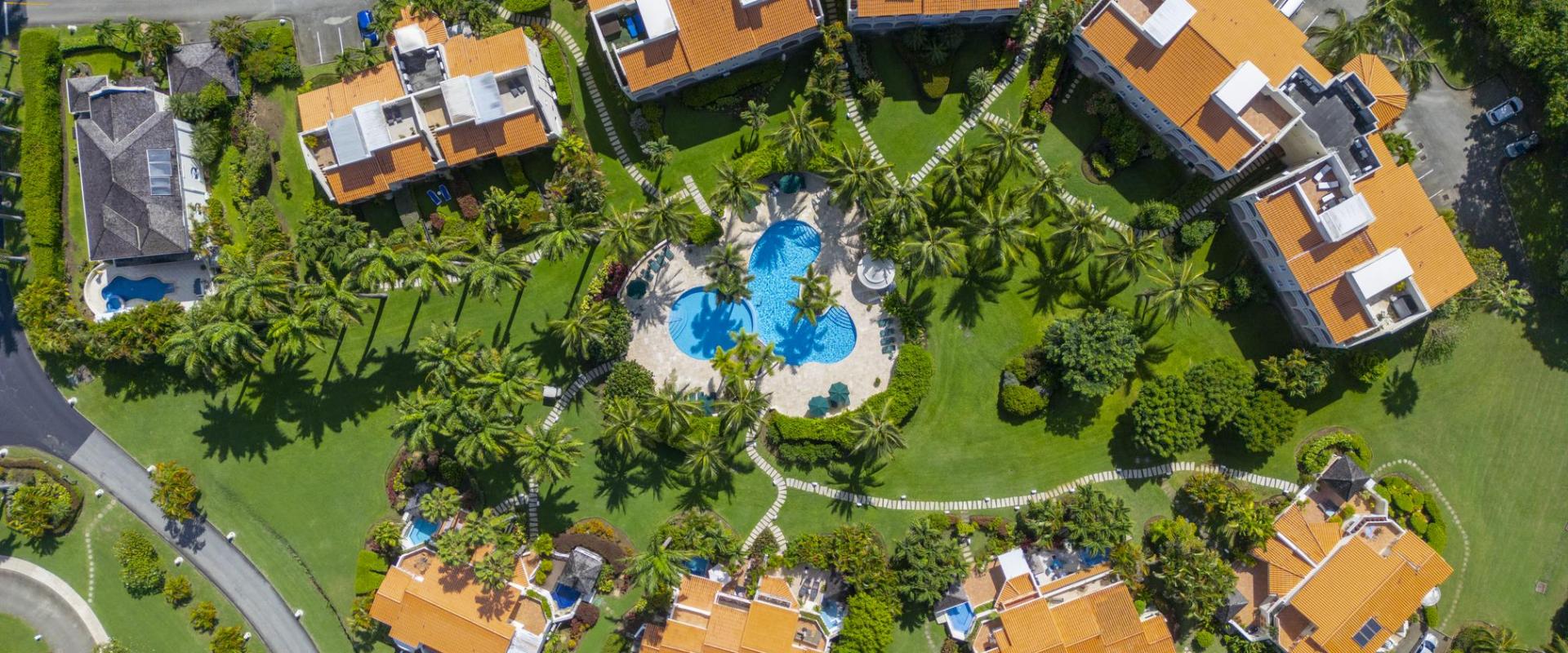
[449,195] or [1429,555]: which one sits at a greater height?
[449,195]

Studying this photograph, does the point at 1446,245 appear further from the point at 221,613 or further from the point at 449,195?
the point at 221,613

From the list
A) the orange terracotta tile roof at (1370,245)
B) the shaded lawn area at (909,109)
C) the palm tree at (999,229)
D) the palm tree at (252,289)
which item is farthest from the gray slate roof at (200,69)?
the orange terracotta tile roof at (1370,245)

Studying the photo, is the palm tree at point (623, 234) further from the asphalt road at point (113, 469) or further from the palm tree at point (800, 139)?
the asphalt road at point (113, 469)

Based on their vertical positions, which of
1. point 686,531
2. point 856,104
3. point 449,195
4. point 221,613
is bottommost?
point 221,613

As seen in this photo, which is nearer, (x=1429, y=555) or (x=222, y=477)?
(x=1429, y=555)

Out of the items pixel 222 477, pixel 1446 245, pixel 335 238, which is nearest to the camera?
pixel 1446 245

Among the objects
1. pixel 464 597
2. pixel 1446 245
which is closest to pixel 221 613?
pixel 464 597
